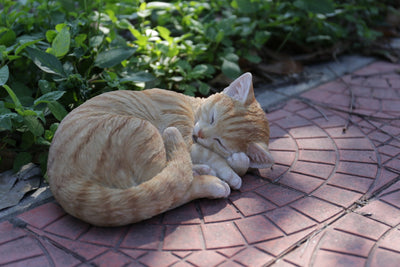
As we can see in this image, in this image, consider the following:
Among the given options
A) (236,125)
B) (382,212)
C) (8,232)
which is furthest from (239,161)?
(8,232)

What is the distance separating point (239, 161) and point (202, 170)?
249 mm

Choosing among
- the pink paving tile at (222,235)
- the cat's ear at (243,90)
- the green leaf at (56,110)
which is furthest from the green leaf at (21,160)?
the cat's ear at (243,90)

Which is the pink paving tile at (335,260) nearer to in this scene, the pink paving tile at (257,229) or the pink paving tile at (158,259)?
the pink paving tile at (257,229)

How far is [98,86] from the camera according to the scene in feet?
11.1

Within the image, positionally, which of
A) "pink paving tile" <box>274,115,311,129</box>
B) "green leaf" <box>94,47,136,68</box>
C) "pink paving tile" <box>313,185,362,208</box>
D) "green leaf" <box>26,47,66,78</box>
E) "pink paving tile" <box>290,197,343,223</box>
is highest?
"green leaf" <box>26,47,66,78</box>

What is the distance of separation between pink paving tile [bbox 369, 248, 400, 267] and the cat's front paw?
917mm

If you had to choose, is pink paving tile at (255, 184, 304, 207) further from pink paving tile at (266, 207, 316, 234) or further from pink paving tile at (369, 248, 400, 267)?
pink paving tile at (369, 248, 400, 267)

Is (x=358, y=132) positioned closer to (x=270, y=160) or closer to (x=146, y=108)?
(x=270, y=160)

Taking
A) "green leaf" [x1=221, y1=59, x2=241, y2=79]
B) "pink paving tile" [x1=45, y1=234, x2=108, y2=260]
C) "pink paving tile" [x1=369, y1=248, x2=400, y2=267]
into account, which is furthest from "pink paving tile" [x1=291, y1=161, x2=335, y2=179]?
"pink paving tile" [x1=45, y1=234, x2=108, y2=260]

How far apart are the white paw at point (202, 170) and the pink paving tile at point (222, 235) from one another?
1.25ft

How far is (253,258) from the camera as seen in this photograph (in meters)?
2.12

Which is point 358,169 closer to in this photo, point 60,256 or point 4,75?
point 60,256

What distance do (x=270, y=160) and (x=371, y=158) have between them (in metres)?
0.96

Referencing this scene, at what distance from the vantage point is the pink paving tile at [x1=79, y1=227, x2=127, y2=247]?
2.22 metres
